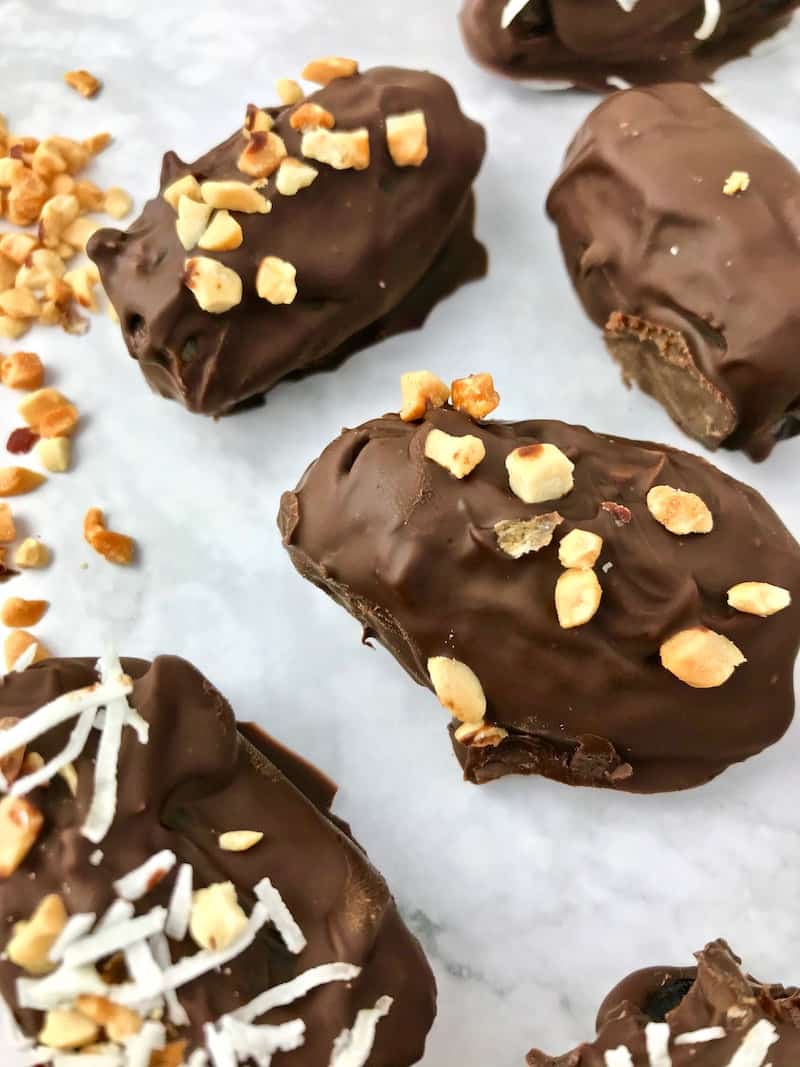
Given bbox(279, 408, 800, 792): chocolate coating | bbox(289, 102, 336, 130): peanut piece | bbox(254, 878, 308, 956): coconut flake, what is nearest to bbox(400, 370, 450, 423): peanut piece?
bbox(279, 408, 800, 792): chocolate coating

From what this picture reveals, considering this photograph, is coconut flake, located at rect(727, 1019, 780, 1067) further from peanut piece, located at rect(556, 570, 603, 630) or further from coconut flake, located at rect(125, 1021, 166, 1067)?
coconut flake, located at rect(125, 1021, 166, 1067)

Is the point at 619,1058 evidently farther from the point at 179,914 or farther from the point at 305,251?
the point at 305,251

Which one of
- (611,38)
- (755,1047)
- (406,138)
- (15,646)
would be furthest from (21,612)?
(611,38)

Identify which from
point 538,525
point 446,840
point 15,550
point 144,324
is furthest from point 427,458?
point 15,550

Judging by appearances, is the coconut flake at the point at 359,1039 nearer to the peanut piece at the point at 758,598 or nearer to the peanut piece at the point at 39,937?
the peanut piece at the point at 39,937

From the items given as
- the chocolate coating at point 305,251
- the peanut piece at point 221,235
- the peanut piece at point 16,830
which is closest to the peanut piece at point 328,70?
the chocolate coating at point 305,251

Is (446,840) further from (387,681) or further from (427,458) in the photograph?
(427,458)
